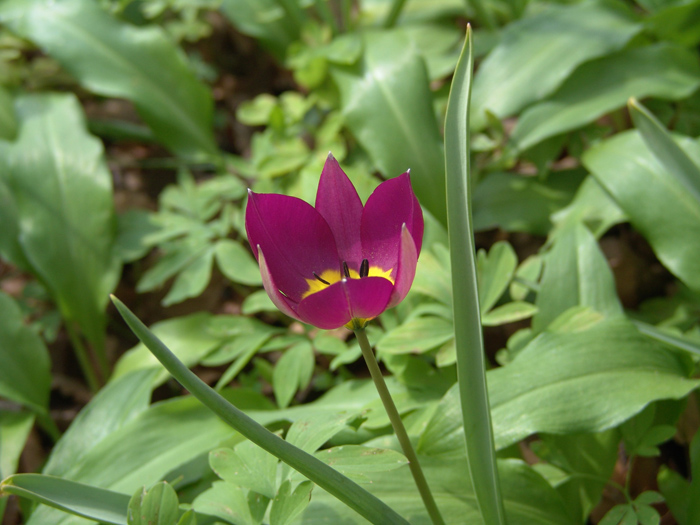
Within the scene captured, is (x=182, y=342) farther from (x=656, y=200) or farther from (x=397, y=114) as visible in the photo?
(x=656, y=200)

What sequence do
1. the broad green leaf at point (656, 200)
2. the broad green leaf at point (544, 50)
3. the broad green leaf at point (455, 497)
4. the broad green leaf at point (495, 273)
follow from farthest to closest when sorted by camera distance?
the broad green leaf at point (544, 50) → the broad green leaf at point (656, 200) → the broad green leaf at point (495, 273) → the broad green leaf at point (455, 497)

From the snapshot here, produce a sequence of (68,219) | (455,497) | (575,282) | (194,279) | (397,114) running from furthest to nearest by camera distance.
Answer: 1. (68,219)
2. (397,114)
3. (194,279)
4. (575,282)
5. (455,497)

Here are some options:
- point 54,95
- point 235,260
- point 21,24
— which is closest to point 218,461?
point 235,260

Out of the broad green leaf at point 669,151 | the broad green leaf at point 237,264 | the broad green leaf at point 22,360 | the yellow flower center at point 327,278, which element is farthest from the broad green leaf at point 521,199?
the broad green leaf at point 22,360

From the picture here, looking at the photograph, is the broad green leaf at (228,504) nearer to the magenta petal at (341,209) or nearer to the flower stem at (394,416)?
the flower stem at (394,416)

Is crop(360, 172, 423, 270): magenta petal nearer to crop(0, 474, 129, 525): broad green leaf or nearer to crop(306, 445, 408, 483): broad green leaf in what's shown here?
crop(306, 445, 408, 483): broad green leaf

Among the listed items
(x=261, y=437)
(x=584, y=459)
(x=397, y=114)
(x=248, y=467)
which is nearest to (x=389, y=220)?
(x=261, y=437)
